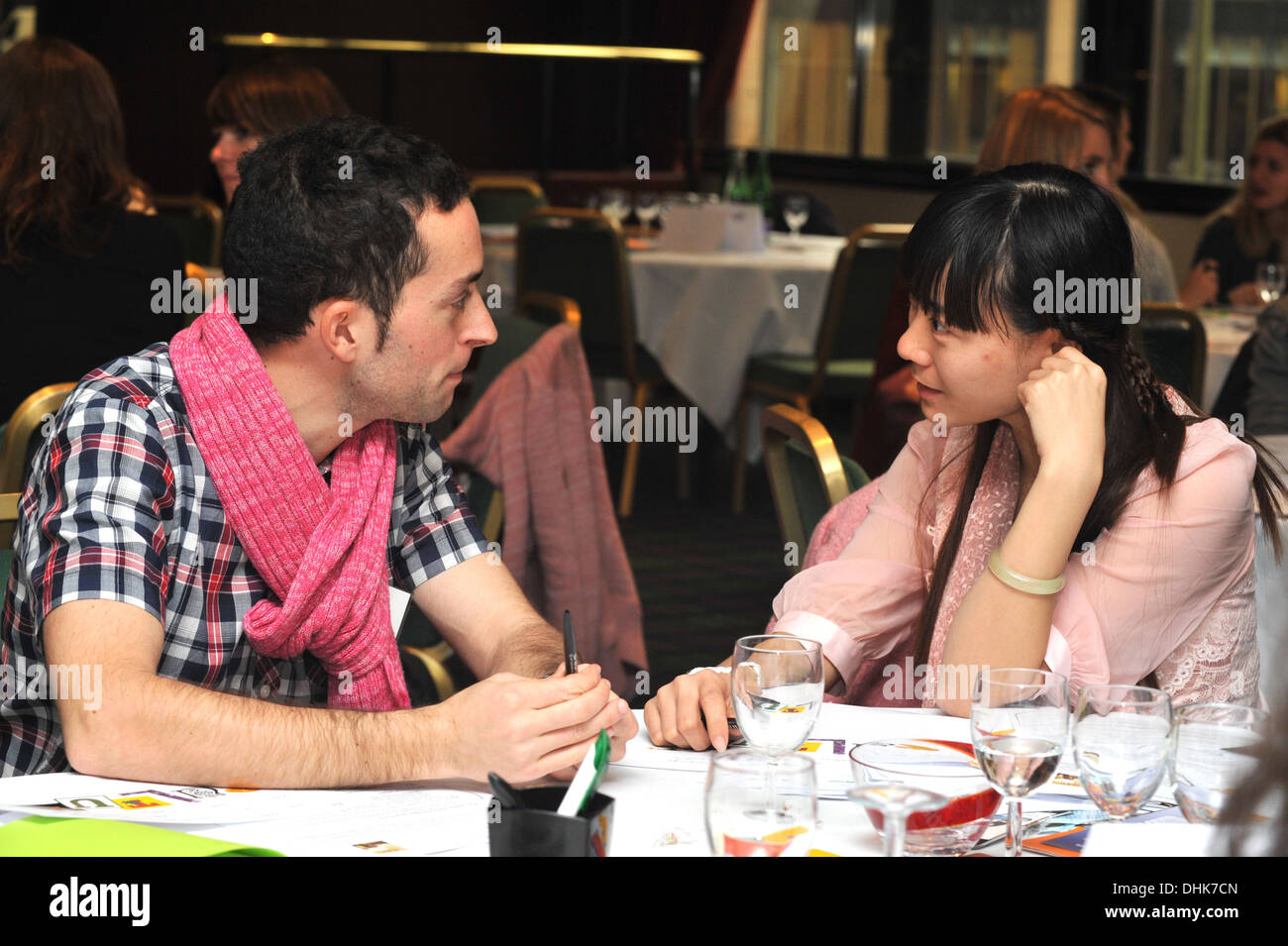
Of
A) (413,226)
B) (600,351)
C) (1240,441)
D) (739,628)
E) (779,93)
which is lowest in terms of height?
(739,628)

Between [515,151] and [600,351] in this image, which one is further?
[515,151]

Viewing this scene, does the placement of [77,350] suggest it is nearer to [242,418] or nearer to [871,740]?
[242,418]

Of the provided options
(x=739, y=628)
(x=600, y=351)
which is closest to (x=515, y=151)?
(x=600, y=351)

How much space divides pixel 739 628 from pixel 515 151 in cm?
643

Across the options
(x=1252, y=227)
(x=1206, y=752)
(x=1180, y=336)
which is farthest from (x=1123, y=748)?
(x=1252, y=227)

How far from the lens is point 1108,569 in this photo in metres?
1.68

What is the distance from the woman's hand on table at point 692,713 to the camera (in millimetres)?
1460

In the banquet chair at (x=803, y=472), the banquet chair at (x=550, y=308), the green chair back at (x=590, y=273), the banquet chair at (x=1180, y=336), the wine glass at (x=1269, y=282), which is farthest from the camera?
the green chair back at (x=590, y=273)

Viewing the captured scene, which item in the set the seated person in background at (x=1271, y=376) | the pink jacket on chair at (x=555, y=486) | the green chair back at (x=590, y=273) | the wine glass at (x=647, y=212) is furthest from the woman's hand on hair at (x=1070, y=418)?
the wine glass at (x=647, y=212)

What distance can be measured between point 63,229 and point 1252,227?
3.98m

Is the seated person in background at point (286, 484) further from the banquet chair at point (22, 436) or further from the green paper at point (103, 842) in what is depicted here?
the banquet chair at point (22, 436)

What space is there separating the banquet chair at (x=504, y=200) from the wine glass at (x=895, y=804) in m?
6.27

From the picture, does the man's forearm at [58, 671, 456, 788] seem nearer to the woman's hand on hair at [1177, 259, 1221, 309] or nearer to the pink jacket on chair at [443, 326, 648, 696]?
the pink jacket on chair at [443, 326, 648, 696]

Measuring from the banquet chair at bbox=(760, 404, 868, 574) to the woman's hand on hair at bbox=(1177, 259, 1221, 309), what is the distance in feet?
10.5
